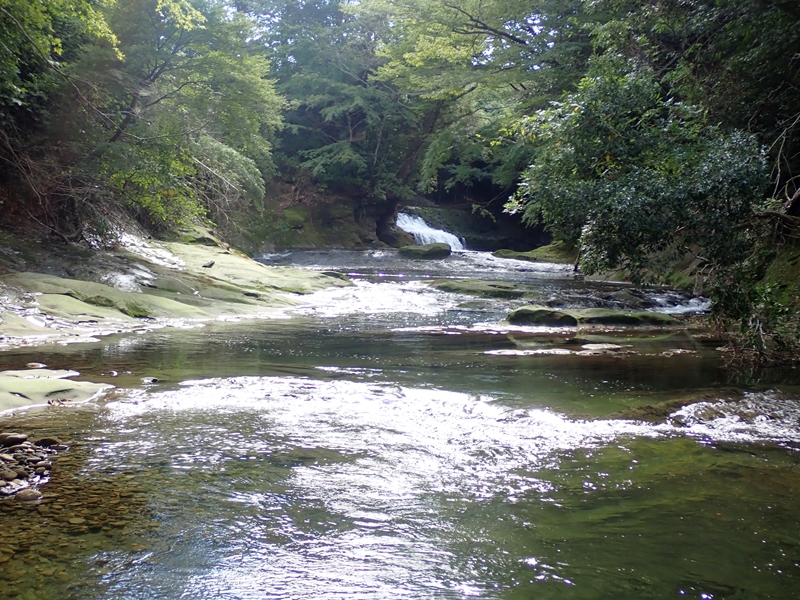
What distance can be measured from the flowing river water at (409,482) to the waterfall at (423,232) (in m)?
27.3

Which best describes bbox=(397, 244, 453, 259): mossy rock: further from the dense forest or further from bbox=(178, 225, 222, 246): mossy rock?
bbox=(178, 225, 222, 246): mossy rock

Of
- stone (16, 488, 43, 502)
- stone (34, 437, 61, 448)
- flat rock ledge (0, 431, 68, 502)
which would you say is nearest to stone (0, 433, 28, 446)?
flat rock ledge (0, 431, 68, 502)

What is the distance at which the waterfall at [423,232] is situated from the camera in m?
34.3

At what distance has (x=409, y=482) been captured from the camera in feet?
11.7

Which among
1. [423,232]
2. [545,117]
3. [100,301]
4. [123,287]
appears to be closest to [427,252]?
[423,232]

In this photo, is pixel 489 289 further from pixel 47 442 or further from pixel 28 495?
pixel 28 495

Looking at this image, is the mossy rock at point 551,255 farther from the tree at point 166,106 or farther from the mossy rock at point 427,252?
the tree at point 166,106

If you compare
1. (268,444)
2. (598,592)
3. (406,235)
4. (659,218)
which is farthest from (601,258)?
(406,235)

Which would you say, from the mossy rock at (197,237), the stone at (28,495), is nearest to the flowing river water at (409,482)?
the stone at (28,495)

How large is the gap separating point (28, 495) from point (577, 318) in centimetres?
943

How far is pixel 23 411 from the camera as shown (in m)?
4.56

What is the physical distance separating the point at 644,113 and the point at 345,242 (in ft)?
79.6


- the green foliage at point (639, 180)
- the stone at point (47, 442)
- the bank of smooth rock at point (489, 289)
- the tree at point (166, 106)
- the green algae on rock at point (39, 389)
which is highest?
the tree at point (166, 106)

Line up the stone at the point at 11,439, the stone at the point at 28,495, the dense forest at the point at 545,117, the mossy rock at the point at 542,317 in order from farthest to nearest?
the mossy rock at the point at 542,317, the dense forest at the point at 545,117, the stone at the point at 11,439, the stone at the point at 28,495
